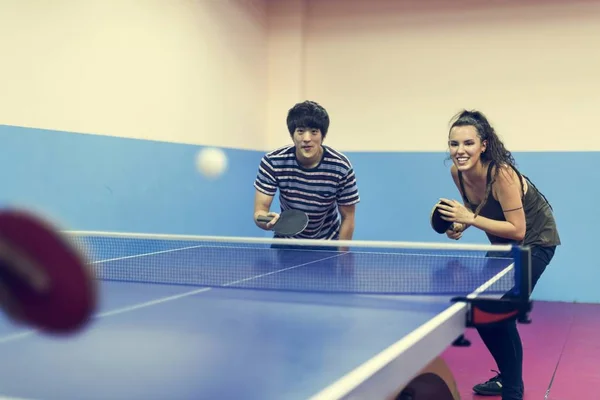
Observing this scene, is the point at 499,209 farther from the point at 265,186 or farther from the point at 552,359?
the point at 552,359

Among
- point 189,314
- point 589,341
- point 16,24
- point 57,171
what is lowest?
point 589,341

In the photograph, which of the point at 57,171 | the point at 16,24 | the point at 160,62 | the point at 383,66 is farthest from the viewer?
the point at 383,66

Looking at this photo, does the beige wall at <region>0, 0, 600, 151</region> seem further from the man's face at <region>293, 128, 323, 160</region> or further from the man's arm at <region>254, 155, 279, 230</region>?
the man's face at <region>293, 128, 323, 160</region>

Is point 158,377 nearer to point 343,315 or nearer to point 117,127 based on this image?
point 343,315

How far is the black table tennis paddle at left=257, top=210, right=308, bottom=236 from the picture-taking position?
109 inches

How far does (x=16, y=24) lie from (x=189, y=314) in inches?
85.1

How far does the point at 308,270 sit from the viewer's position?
256 centimetres

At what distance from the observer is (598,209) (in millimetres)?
5391

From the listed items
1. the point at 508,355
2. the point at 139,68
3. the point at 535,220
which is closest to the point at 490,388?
the point at 508,355

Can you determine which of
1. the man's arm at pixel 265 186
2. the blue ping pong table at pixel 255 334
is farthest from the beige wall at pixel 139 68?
the blue ping pong table at pixel 255 334

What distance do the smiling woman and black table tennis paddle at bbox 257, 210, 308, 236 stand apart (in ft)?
1.81

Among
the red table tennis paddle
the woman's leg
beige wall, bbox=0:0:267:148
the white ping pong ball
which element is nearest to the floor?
the woman's leg

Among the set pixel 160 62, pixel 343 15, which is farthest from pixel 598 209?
pixel 160 62

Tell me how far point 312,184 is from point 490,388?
1.19 meters
